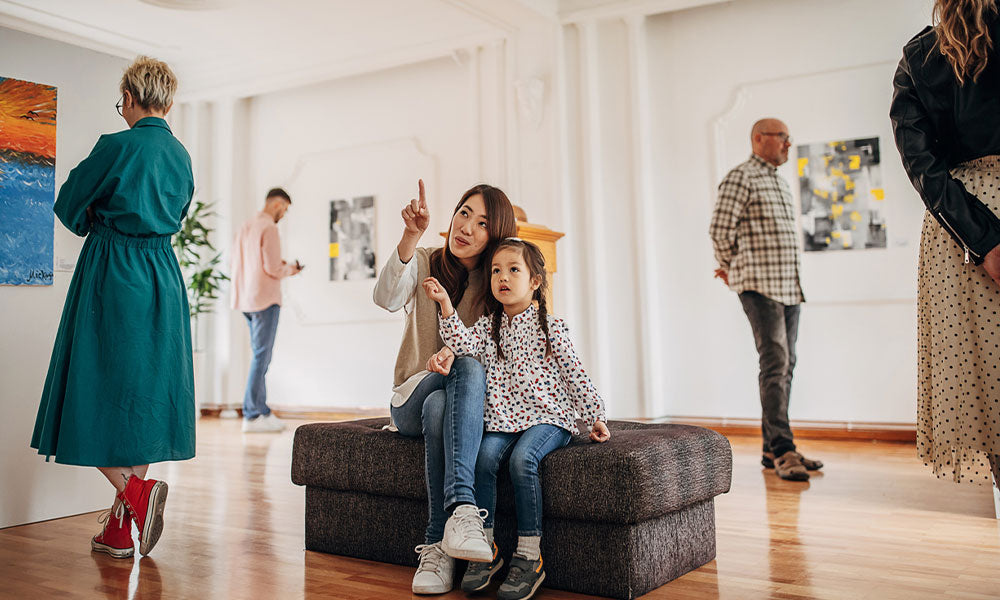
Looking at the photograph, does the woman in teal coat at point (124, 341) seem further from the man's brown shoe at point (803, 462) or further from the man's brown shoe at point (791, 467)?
the man's brown shoe at point (803, 462)

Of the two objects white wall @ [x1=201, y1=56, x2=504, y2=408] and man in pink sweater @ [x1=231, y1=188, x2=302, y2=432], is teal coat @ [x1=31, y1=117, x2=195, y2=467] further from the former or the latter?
white wall @ [x1=201, y1=56, x2=504, y2=408]

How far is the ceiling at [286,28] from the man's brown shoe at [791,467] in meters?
2.90

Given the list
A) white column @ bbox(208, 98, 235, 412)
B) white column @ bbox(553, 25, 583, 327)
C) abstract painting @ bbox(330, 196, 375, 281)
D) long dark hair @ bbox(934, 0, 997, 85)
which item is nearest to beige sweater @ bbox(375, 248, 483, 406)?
long dark hair @ bbox(934, 0, 997, 85)

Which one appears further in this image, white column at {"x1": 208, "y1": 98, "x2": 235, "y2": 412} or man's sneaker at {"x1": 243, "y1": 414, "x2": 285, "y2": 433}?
white column at {"x1": 208, "y1": 98, "x2": 235, "y2": 412}

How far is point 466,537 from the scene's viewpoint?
173 cm

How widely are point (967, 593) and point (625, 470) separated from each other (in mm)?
786

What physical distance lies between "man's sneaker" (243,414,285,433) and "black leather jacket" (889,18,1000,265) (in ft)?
15.7

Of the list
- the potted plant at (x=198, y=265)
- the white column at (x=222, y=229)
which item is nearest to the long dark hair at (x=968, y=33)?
the potted plant at (x=198, y=265)

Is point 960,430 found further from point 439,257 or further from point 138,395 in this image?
point 138,395

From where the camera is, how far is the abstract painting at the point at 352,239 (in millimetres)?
6441

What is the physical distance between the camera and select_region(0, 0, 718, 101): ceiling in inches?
208

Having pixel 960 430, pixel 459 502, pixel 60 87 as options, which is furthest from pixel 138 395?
pixel 960 430

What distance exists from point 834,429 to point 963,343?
3.36 meters

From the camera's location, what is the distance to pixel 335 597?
1808 millimetres
